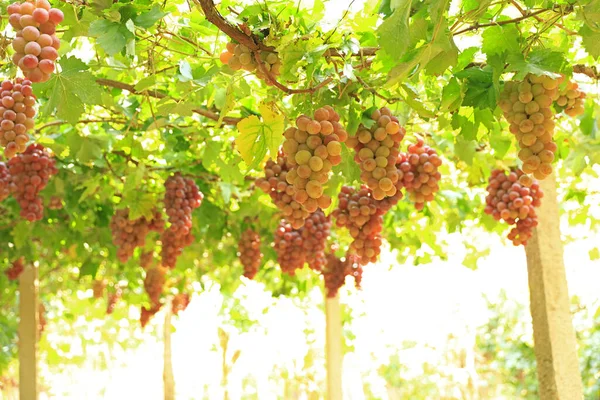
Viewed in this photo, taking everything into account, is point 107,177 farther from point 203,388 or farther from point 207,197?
point 203,388

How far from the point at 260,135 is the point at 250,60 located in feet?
0.74

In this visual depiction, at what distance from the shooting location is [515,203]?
3232 millimetres

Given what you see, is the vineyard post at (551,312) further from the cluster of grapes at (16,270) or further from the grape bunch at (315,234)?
the cluster of grapes at (16,270)

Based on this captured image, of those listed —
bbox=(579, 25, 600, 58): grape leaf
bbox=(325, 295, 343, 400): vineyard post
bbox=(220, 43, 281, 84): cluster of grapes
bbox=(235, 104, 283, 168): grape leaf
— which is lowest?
bbox=(325, 295, 343, 400): vineyard post

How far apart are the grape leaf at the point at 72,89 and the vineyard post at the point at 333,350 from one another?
12.4 ft

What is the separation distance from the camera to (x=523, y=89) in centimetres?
195

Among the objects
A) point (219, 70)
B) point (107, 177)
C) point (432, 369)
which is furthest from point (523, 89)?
point (432, 369)

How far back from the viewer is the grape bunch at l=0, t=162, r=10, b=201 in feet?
10.7

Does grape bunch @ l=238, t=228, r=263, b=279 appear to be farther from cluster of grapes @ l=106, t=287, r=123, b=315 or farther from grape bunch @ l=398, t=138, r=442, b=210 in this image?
cluster of grapes @ l=106, t=287, r=123, b=315

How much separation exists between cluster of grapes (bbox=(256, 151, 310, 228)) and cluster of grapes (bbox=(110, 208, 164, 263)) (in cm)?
134

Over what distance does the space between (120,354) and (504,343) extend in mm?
9292

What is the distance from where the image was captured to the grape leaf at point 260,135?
2002 mm

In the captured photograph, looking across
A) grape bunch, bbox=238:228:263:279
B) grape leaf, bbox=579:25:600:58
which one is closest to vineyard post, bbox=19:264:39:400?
grape bunch, bbox=238:228:263:279

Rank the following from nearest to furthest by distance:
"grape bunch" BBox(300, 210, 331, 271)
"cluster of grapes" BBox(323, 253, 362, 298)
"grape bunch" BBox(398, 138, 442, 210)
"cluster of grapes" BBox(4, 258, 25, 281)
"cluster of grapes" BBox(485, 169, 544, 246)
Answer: "grape bunch" BBox(398, 138, 442, 210) → "cluster of grapes" BBox(485, 169, 544, 246) → "grape bunch" BBox(300, 210, 331, 271) → "cluster of grapes" BBox(323, 253, 362, 298) → "cluster of grapes" BBox(4, 258, 25, 281)
